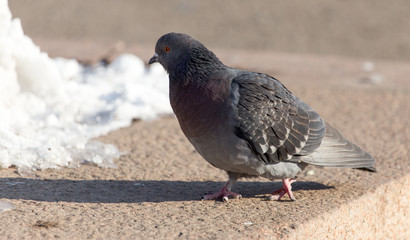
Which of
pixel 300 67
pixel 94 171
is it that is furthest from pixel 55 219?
pixel 300 67

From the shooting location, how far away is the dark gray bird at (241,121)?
3.37 metres

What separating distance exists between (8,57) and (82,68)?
2206mm

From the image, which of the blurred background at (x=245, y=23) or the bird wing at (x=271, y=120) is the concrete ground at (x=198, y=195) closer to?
the bird wing at (x=271, y=120)

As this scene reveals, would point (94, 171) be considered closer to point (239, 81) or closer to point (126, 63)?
point (239, 81)

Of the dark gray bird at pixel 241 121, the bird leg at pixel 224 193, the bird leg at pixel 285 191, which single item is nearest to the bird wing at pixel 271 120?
the dark gray bird at pixel 241 121

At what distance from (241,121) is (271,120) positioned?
0.73 ft

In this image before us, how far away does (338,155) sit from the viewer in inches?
148

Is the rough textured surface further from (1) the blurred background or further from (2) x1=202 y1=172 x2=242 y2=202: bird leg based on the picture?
(1) the blurred background

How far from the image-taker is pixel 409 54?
1116cm

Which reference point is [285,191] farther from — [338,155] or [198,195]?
[198,195]

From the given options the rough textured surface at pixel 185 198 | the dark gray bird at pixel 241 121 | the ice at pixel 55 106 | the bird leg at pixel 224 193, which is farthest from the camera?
the ice at pixel 55 106

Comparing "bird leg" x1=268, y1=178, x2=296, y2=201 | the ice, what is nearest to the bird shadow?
"bird leg" x1=268, y1=178, x2=296, y2=201

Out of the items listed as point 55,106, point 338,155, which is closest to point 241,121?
point 338,155

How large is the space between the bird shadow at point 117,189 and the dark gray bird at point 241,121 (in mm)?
226
